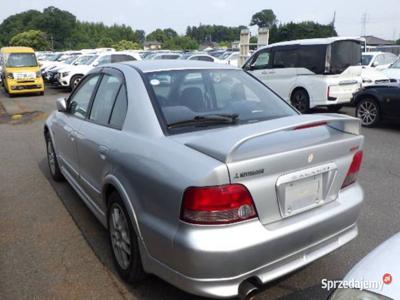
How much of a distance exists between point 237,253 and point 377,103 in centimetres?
769

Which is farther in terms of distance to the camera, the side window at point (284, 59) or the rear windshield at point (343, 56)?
the side window at point (284, 59)

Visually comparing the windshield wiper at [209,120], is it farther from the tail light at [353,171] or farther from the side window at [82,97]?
Result: the side window at [82,97]

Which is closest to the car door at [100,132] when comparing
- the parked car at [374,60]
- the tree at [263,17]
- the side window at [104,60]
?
the parked car at [374,60]

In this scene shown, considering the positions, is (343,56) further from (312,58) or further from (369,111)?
(369,111)

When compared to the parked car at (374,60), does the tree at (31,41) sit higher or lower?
higher

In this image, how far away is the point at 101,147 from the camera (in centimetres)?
341

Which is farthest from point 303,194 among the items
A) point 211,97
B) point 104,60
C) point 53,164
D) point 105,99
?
point 104,60

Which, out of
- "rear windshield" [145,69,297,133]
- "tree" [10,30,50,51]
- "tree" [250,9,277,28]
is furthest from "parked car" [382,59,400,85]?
"tree" [250,9,277,28]

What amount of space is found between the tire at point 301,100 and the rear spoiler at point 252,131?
806 centimetres

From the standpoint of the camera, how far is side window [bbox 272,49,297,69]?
1116 cm

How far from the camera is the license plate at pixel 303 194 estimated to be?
2.56 m

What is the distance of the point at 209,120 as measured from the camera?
122 inches

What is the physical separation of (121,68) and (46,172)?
128 inches

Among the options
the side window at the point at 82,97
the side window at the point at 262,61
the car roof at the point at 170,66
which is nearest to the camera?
the car roof at the point at 170,66
